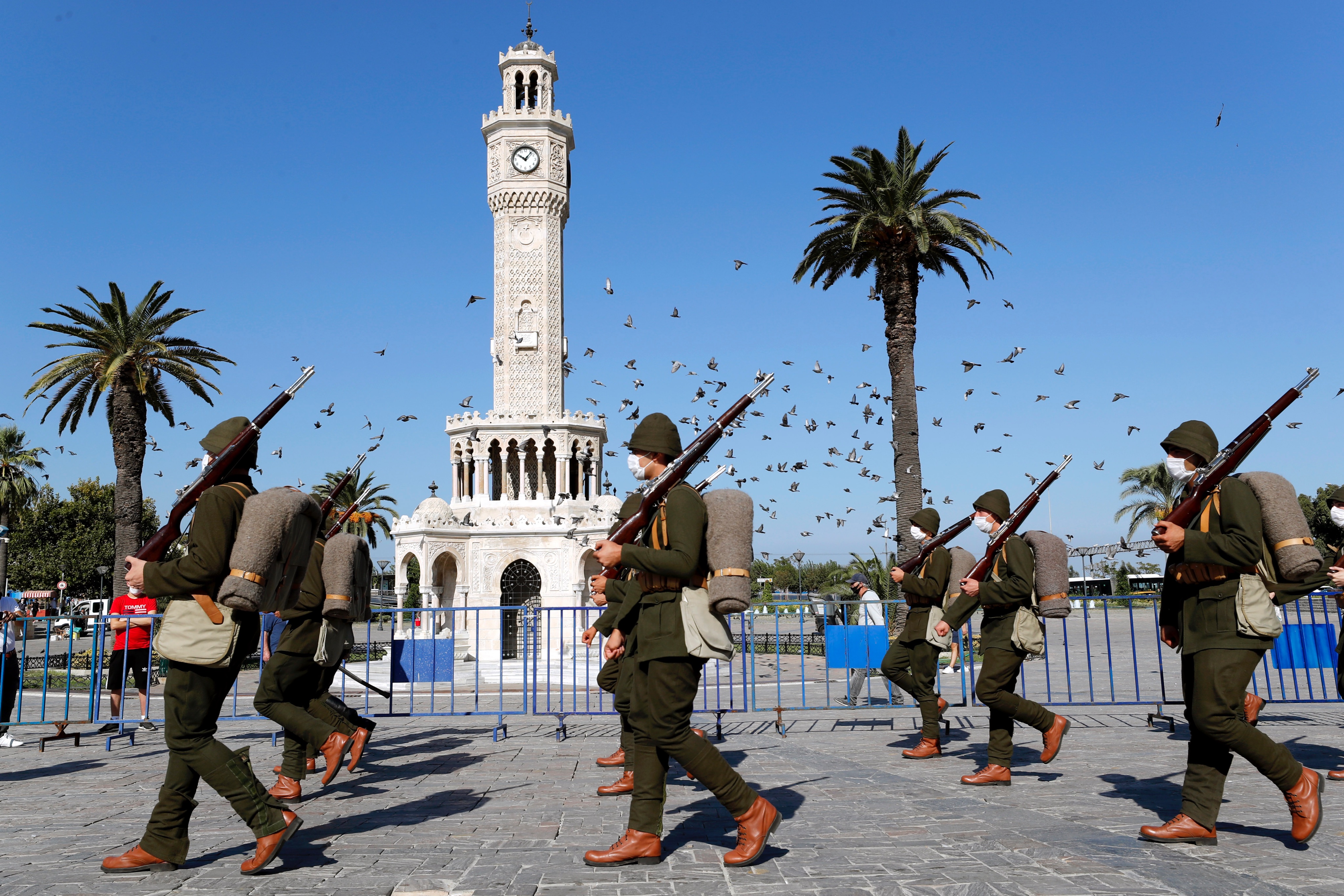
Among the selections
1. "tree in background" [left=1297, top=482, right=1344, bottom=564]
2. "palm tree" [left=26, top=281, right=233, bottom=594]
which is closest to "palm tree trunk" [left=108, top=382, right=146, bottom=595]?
"palm tree" [left=26, top=281, right=233, bottom=594]

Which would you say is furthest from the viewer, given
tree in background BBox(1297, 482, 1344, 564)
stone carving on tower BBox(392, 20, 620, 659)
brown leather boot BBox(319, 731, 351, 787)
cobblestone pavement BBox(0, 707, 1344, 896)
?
tree in background BBox(1297, 482, 1344, 564)

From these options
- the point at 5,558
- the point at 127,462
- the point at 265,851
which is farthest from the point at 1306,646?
the point at 5,558

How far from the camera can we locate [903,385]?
2142cm

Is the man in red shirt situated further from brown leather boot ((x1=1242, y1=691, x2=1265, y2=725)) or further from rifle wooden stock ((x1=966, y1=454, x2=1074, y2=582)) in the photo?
brown leather boot ((x1=1242, y1=691, x2=1265, y2=725))

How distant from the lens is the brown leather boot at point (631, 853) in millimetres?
4879

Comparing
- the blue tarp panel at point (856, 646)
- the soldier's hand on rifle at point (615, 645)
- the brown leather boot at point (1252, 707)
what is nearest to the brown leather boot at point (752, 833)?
the soldier's hand on rifle at point (615, 645)

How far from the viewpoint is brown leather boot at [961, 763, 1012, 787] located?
716 centimetres

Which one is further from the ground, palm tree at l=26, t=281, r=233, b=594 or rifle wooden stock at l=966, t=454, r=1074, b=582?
palm tree at l=26, t=281, r=233, b=594

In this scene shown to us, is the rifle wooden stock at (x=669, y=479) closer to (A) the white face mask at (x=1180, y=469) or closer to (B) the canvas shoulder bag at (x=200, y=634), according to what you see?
(B) the canvas shoulder bag at (x=200, y=634)

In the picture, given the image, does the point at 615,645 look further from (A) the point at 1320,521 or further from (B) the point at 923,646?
(A) the point at 1320,521

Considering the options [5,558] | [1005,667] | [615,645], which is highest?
[5,558]

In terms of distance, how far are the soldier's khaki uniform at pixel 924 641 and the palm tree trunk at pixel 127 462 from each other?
2153 centimetres

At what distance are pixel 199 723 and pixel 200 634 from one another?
0.45 m

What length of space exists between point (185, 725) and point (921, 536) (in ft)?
57.0
